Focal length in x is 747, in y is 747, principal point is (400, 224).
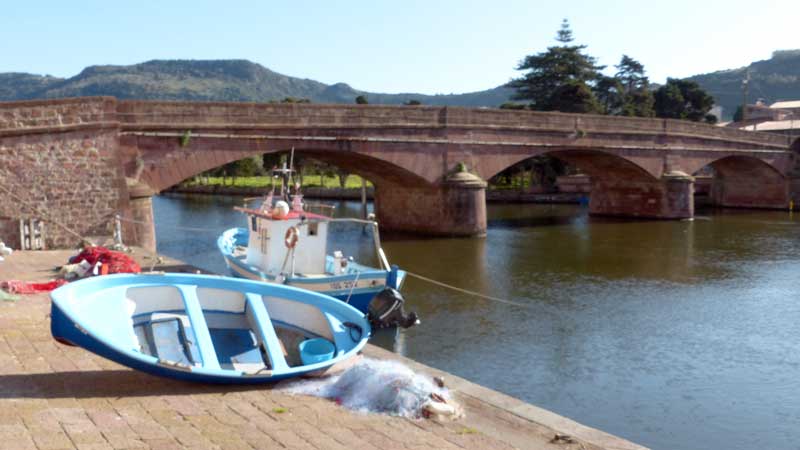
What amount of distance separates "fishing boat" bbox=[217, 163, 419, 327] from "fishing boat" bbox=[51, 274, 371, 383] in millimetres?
3762

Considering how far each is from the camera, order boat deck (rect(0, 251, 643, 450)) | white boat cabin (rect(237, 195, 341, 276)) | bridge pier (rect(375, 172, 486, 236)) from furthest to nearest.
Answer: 1. bridge pier (rect(375, 172, 486, 236))
2. white boat cabin (rect(237, 195, 341, 276))
3. boat deck (rect(0, 251, 643, 450))

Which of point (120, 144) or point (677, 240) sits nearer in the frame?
point (120, 144)

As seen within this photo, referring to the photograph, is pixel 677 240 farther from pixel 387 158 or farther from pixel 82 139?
pixel 82 139

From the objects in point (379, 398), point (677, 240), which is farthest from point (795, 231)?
point (379, 398)

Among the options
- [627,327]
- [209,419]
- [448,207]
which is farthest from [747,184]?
[209,419]

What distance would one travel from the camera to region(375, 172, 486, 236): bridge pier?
2850 cm

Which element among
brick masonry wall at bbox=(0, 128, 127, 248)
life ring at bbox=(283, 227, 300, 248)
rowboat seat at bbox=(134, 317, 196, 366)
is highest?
brick masonry wall at bbox=(0, 128, 127, 248)

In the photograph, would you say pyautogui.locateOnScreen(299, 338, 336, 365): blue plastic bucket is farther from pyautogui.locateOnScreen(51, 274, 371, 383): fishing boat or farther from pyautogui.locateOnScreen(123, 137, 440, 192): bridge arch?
pyautogui.locateOnScreen(123, 137, 440, 192): bridge arch

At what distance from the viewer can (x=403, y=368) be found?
7.57 meters

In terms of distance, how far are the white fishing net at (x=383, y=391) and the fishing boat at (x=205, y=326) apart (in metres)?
0.31

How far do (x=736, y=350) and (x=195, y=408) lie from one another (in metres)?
9.88

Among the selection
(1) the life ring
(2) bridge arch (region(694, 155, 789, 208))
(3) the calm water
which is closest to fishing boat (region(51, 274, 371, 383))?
(3) the calm water

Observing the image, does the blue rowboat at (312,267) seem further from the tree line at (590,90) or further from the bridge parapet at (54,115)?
the tree line at (590,90)

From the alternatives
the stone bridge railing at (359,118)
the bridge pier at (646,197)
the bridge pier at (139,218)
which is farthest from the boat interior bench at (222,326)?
the bridge pier at (646,197)
